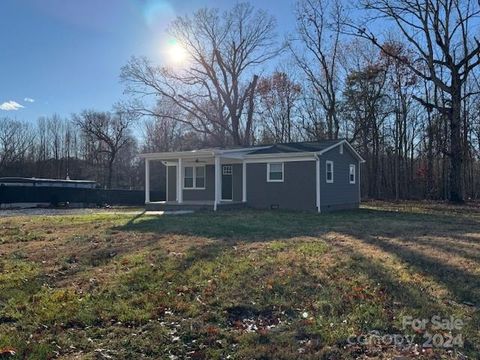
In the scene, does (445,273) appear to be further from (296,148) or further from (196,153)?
(196,153)

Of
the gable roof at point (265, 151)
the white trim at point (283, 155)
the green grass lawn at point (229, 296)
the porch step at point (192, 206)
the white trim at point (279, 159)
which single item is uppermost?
the gable roof at point (265, 151)

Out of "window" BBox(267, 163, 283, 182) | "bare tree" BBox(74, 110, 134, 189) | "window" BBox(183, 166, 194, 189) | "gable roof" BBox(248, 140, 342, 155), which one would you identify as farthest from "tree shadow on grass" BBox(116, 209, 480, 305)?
A: "bare tree" BBox(74, 110, 134, 189)

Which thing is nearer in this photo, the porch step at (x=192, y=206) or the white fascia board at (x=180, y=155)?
the porch step at (x=192, y=206)

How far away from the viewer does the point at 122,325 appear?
16.1 feet

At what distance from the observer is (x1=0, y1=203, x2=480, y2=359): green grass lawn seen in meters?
4.35

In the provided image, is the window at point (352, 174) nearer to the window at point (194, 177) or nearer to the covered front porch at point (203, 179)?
the covered front porch at point (203, 179)

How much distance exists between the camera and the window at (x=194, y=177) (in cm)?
2297

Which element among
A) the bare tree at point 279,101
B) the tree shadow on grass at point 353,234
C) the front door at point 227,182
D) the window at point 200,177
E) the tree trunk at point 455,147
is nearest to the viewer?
the tree shadow on grass at point 353,234

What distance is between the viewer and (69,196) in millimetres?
29844

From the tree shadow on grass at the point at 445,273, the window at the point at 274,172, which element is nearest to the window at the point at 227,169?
the window at the point at 274,172

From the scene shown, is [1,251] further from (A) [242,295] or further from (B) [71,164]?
(B) [71,164]

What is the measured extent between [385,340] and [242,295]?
197 centimetres

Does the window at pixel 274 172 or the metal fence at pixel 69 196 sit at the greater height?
the window at pixel 274 172

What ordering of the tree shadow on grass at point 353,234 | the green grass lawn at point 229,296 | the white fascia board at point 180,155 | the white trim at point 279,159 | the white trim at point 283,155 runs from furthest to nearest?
the white fascia board at point 180,155
the white trim at point 279,159
the white trim at point 283,155
the tree shadow on grass at point 353,234
the green grass lawn at point 229,296
